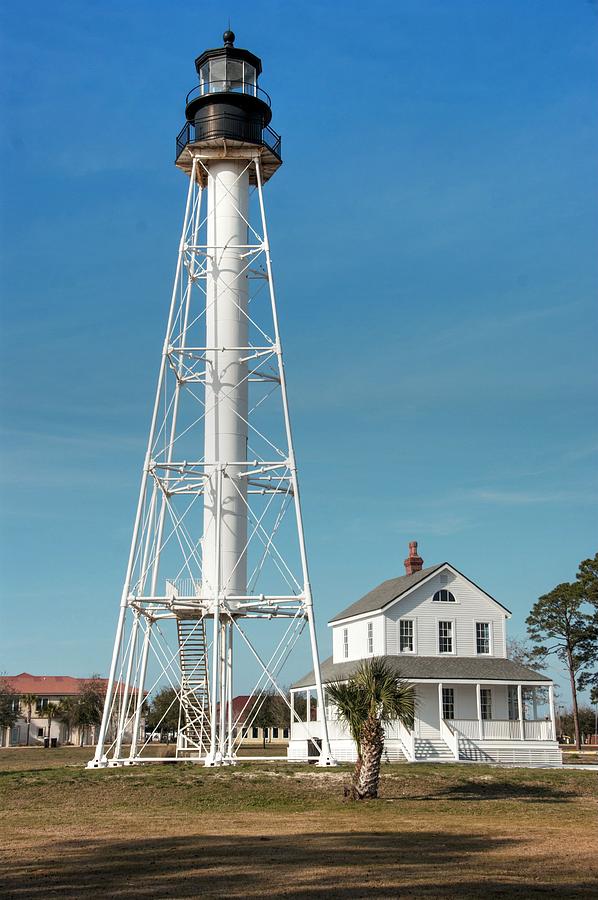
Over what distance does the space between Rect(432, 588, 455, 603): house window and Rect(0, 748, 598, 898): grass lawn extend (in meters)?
13.0

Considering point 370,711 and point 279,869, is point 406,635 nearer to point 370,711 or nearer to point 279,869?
point 370,711

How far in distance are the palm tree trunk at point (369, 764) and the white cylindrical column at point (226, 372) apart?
8673 millimetres

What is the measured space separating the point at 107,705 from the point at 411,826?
13859 millimetres

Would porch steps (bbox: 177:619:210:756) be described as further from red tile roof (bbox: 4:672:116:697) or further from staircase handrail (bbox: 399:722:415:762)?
red tile roof (bbox: 4:672:116:697)

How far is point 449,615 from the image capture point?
40625 mm

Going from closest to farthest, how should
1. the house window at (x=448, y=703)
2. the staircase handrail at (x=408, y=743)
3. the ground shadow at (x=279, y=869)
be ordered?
the ground shadow at (x=279, y=869) → the staircase handrail at (x=408, y=743) → the house window at (x=448, y=703)

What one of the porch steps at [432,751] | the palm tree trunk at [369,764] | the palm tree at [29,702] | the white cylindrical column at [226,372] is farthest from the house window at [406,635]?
the palm tree at [29,702]

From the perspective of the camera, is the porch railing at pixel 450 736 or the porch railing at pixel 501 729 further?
the porch railing at pixel 501 729

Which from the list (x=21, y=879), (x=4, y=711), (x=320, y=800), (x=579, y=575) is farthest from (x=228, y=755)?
(x=4, y=711)

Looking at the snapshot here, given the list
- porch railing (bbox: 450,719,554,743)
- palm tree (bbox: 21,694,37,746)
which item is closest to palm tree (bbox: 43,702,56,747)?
palm tree (bbox: 21,694,37,746)

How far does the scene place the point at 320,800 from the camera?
21781 mm

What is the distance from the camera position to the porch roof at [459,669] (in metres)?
38.3

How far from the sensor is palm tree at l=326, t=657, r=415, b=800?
70.9 feet

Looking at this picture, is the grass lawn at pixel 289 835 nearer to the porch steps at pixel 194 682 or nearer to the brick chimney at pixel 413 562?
the porch steps at pixel 194 682
